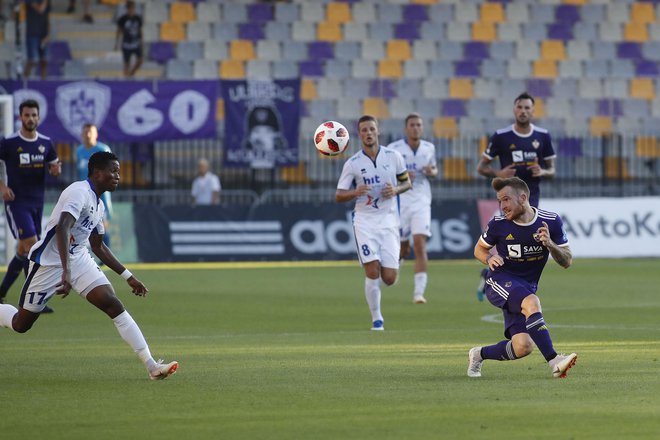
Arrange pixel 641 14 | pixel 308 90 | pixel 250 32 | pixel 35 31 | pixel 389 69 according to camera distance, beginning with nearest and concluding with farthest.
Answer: pixel 35 31
pixel 308 90
pixel 250 32
pixel 389 69
pixel 641 14

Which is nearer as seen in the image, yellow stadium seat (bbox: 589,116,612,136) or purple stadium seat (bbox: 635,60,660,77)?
yellow stadium seat (bbox: 589,116,612,136)

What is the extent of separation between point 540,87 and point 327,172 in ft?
23.3

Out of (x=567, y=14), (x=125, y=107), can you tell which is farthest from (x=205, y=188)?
(x=567, y=14)

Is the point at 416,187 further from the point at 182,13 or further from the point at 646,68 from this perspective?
the point at 646,68

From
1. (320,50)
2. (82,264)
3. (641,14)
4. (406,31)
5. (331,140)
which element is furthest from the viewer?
(641,14)

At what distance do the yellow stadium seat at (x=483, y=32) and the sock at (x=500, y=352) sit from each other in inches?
1073

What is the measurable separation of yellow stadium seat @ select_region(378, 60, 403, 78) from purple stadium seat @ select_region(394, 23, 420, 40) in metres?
0.93

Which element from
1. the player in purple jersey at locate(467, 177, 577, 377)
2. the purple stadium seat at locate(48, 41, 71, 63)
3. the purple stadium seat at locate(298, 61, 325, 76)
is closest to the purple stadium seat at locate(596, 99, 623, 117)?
the purple stadium seat at locate(298, 61, 325, 76)

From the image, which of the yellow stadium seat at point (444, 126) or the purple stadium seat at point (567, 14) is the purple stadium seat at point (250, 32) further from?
the purple stadium seat at point (567, 14)

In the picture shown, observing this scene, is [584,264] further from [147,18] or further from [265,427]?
[265,427]

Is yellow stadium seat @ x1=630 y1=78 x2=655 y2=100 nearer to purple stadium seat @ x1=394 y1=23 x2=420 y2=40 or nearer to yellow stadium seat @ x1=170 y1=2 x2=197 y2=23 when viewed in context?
purple stadium seat @ x1=394 y1=23 x2=420 y2=40

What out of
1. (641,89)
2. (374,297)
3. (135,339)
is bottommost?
(374,297)

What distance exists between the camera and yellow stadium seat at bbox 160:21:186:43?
115 ft

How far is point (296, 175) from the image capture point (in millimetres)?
32406
